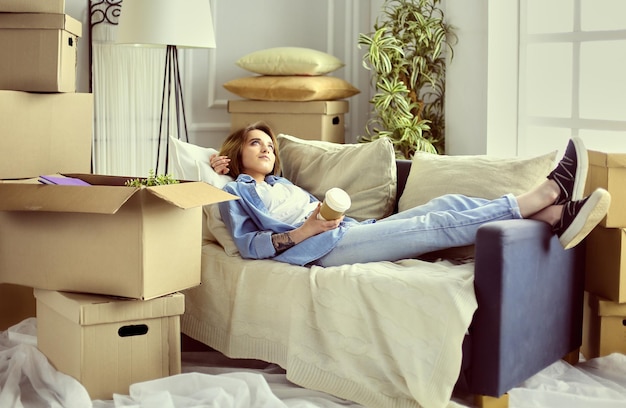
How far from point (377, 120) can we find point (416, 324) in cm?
201

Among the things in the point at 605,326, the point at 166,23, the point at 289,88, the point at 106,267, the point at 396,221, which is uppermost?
→ the point at 166,23

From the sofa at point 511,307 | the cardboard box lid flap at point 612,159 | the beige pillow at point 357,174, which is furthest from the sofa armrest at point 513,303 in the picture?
the beige pillow at point 357,174

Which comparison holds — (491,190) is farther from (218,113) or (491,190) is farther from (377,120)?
(218,113)

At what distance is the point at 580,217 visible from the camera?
94.4 inches

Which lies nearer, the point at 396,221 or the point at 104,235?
the point at 104,235

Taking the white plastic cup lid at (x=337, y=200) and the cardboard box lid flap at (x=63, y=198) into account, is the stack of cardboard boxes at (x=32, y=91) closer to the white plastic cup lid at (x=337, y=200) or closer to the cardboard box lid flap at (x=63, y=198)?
the cardboard box lid flap at (x=63, y=198)

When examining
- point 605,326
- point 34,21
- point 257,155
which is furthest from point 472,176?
point 34,21

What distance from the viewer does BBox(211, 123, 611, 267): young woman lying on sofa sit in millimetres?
2480

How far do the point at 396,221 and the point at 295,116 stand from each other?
58.5 inches

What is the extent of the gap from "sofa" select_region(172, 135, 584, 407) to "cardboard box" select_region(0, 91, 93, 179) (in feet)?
1.64

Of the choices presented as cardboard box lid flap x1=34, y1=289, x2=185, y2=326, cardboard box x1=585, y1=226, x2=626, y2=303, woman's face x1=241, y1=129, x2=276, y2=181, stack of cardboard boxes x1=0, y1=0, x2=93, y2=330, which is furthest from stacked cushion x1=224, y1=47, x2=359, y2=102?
cardboard box lid flap x1=34, y1=289, x2=185, y2=326

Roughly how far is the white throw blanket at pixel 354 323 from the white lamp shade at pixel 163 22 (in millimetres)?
1286

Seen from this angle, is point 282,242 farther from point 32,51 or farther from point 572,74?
point 572,74

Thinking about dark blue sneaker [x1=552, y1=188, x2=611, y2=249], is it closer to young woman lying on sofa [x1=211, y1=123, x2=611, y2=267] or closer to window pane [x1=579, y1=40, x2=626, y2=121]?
young woman lying on sofa [x1=211, y1=123, x2=611, y2=267]
